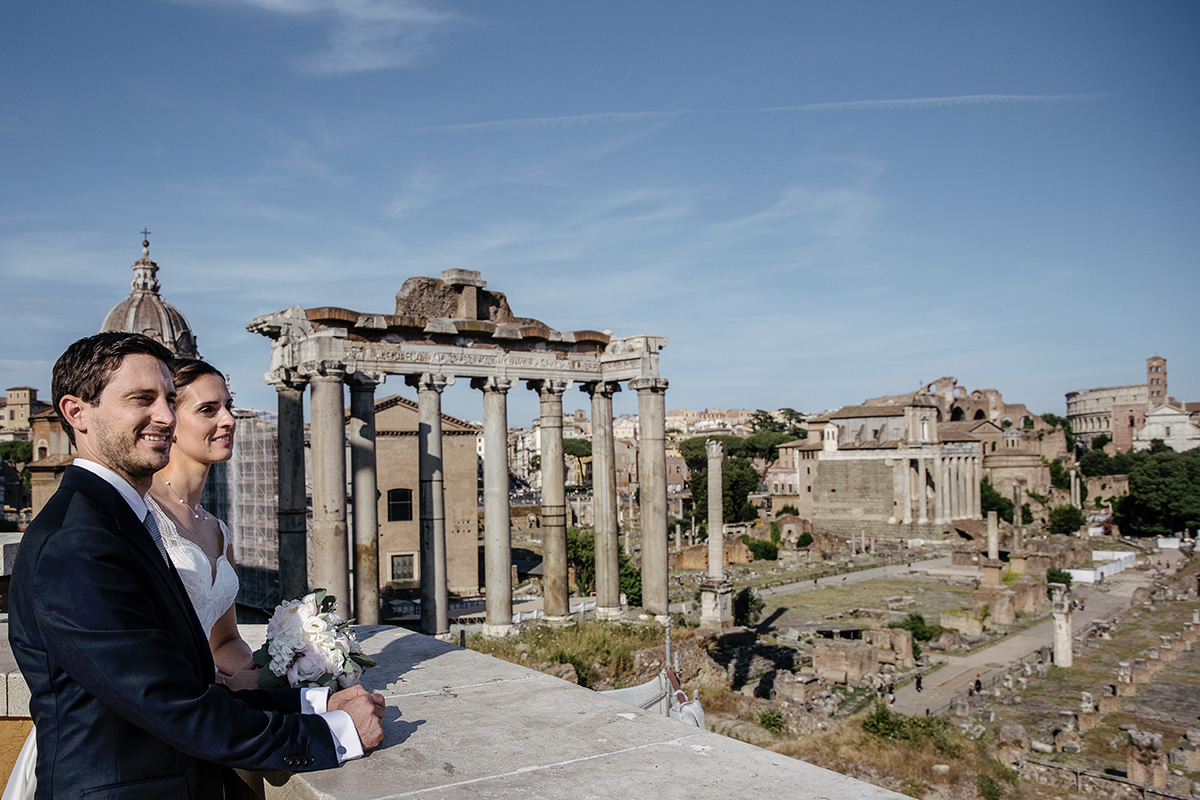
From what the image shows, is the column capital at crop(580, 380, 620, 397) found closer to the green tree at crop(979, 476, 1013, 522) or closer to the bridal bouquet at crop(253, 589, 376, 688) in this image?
the bridal bouquet at crop(253, 589, 376, 688)

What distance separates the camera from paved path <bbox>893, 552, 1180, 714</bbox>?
23953 millimetres

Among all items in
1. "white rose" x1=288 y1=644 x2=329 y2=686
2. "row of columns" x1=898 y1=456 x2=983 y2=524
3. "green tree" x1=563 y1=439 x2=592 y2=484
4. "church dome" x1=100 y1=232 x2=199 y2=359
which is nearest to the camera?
"white rose" x1=288 y1=644 x2=329 y2=686

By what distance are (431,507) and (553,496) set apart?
229 centimetres

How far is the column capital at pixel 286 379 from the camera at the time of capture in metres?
12.7

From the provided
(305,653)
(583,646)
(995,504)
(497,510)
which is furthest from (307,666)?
(995,504)

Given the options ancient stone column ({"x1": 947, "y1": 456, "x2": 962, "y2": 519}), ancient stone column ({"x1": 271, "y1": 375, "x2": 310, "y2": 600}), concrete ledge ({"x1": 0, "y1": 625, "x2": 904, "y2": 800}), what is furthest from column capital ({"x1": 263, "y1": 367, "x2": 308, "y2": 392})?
ancient stone column ({"x1": 947, "y1": 456, "x2": 962, "y2": 519})

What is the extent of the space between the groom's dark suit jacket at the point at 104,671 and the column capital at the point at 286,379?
35.6 feet

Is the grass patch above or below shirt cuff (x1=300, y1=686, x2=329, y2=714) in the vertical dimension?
below

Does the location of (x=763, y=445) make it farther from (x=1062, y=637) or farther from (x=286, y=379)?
(x=286, y=379)

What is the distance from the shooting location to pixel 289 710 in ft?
9.13

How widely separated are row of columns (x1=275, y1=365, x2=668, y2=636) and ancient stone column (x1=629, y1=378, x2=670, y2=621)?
0.02 meters

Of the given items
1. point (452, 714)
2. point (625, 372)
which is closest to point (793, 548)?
point (625, 372)

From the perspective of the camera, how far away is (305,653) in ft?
10.7

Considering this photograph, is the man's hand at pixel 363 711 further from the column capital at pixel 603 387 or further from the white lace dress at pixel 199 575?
the column capital at pixel 603 387
